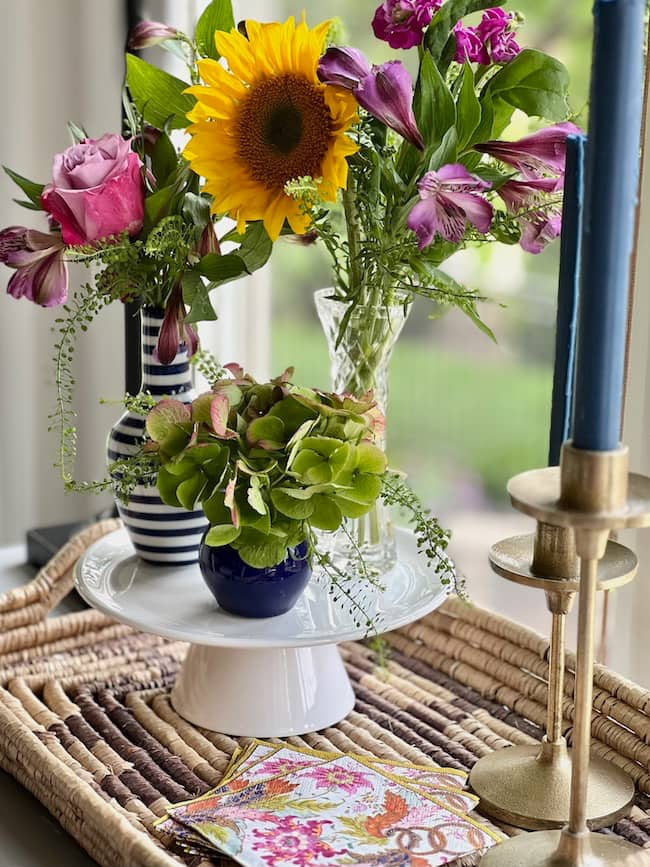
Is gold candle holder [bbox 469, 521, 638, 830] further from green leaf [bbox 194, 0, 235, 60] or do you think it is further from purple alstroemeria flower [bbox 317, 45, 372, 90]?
green leaf [bbox 194, 0, 235, 60]

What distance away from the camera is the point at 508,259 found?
7.12 ft

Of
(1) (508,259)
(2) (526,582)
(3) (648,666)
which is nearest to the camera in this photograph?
(2) (526,582)

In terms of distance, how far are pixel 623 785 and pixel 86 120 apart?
1.04 metres

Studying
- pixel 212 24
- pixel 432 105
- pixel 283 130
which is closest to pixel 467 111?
pixel 432 105

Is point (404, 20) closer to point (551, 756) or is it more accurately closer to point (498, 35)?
point (498, 35)

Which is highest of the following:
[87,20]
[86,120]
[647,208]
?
[87,20]

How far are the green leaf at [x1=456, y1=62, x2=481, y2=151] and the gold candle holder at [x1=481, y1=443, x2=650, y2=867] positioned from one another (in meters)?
0.30

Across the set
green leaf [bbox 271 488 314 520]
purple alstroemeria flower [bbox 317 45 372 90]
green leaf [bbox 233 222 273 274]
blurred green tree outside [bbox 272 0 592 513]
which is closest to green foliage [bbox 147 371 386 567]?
green leaf [bbox 271 488 314 520]

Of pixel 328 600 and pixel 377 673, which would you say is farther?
pixel 377 673

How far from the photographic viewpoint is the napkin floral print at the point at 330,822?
754 mm

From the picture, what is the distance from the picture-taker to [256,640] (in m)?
0.88

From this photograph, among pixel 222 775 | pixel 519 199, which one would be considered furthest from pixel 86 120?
pixel 222 775

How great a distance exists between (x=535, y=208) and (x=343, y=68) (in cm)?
19

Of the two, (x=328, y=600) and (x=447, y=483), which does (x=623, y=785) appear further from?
(x=447, y=483)
